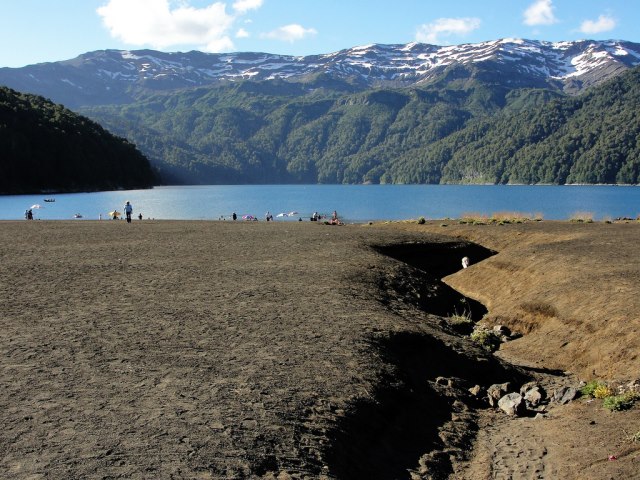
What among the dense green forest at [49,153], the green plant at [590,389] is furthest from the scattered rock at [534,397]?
the dense green forest at [49,153]

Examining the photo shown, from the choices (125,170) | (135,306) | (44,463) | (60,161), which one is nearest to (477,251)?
(135,306)

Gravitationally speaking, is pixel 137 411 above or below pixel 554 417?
above

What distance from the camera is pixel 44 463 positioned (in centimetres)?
768

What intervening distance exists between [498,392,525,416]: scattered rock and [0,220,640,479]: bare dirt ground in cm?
25

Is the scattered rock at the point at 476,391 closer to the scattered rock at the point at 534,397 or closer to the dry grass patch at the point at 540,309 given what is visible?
the scattered rock at the point at 534,397

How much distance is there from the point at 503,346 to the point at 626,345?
3.72 metres

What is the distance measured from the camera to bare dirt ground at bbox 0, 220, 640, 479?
8609 mm

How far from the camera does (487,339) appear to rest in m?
18.2

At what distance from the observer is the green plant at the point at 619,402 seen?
460 inches

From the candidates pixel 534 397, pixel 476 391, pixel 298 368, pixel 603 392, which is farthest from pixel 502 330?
pixel 298 368

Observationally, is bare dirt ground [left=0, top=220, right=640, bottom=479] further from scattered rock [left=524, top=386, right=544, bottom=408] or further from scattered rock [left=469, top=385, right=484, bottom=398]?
scattered rock [left=524, top=386, right=544, bottom=408]

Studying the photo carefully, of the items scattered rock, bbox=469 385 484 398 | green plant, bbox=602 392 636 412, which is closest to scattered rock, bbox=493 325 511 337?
scattered rock, bbox=469 385 484 398

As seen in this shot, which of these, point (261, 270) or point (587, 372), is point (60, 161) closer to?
point (261, 270)

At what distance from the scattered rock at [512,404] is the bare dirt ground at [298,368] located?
247 mm
